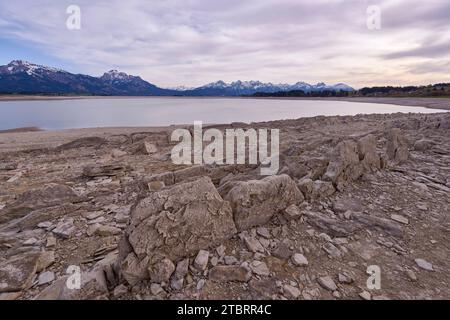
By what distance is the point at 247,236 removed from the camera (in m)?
5.10

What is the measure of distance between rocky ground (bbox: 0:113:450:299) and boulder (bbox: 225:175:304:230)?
24 mm

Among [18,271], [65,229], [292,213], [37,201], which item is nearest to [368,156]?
[292,213]

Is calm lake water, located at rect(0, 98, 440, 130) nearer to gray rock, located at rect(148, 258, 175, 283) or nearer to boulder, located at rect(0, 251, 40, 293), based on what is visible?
boulder, located at rect(0, 251, 40, 293)

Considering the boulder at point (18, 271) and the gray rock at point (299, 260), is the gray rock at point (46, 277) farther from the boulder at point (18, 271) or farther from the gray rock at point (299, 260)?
the gray rock at point (299, 260)

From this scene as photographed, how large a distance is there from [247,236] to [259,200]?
80cm

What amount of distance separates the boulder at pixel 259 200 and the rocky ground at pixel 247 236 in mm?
24

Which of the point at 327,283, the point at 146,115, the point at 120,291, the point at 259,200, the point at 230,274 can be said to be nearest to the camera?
the point at 120,291

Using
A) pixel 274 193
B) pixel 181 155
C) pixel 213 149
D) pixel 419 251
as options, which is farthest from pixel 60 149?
pixel 419 251

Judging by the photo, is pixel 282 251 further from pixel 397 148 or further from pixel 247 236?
pixel 397 148

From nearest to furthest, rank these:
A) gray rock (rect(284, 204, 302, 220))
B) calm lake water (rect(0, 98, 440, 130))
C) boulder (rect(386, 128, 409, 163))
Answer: gray rock (rect(284, 204, 302, 220))
boulder (rect(386, 128, 409, 163))
calm lake water (rect(0, 98, 440, 130))

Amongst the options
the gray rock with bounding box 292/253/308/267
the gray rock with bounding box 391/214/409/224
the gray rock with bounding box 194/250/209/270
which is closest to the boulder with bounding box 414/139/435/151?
the gray rock with bounding box 391/214/409/224

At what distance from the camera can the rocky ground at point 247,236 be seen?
4.10m

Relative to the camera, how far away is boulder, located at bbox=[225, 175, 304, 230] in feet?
17.4
